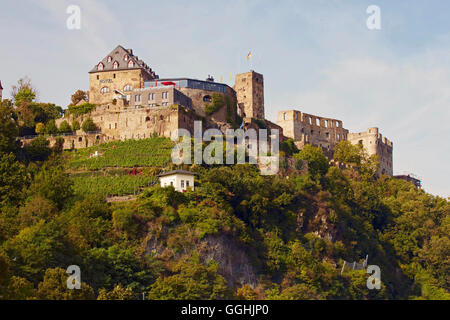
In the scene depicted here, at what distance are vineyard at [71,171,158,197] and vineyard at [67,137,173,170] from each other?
6.66ft

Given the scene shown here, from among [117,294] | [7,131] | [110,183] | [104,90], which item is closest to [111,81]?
[104,90]

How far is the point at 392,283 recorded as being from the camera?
89.8 m

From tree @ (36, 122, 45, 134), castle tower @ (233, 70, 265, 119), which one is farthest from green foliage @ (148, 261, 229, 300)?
castle tower @ (233, 70, 265, 119)

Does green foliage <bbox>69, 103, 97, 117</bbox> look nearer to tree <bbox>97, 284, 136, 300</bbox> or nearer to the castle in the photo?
the castle

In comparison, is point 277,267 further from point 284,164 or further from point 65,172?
point 65,172

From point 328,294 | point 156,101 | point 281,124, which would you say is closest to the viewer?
point 328,294

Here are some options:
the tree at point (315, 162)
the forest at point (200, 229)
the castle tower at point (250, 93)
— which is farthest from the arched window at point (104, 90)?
the tree at point (315, 162)

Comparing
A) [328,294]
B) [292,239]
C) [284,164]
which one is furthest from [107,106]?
[328,294]

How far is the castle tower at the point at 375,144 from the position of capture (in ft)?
400

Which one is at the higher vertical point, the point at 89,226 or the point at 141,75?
the point at 141,75

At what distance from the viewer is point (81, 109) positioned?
325ft

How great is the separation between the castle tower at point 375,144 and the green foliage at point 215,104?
1064 inches

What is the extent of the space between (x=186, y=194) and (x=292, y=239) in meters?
12.1

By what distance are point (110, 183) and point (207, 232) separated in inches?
553
